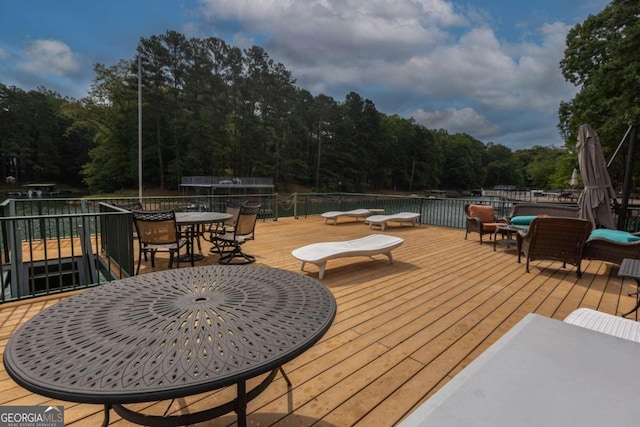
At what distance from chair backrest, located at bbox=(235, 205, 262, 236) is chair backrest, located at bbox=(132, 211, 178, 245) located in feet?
2.96

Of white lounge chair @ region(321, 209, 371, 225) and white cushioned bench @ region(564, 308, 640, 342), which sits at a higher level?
white cushioned bench @ region(564, 308, 640, 342)

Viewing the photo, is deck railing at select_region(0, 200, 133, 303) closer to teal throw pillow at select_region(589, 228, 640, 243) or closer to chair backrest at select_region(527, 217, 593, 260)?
chair backrest at select_region(527, 217, 593, 260)

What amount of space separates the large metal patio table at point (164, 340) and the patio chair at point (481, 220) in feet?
19.0

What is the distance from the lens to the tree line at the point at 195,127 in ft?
93.6

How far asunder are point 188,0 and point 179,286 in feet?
37.8

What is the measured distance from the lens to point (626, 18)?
11.1 m

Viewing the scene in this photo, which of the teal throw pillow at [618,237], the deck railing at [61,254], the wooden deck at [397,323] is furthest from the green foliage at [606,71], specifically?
the deck railing at [61,254]

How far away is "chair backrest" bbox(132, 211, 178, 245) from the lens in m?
3.80

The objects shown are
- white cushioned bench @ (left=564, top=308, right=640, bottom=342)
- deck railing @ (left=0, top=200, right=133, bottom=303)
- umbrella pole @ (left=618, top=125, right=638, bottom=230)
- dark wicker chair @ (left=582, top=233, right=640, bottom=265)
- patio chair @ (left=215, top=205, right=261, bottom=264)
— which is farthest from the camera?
umbrella pole @ (left=618, top=125, right=638, bottom=230)

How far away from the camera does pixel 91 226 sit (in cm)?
796

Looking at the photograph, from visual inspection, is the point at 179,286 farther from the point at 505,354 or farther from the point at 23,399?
the point at 505,354

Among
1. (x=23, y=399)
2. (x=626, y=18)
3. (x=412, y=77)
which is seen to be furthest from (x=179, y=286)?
(x=412, y=77)

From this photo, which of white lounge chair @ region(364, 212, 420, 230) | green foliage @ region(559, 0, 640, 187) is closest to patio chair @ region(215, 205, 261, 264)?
white lounge chair @ region(364, 212, 420, 230)

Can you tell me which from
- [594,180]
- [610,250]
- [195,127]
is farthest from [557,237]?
[195,127]
